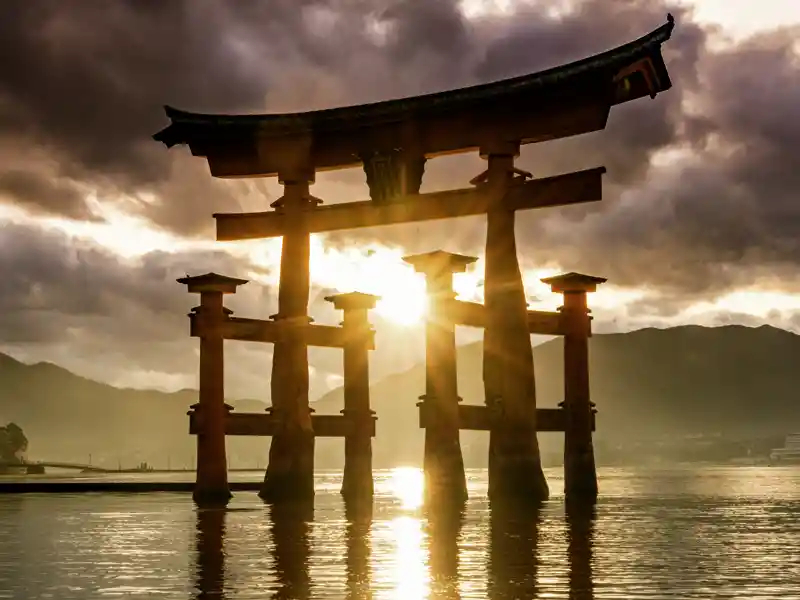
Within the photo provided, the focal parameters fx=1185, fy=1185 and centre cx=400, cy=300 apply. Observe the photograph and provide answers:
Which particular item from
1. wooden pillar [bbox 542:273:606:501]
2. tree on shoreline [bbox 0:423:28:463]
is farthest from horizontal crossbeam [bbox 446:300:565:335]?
tree on shoreline [bbox 0:423:28:463]

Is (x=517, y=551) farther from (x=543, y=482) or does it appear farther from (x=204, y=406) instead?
(x=204, y=406)

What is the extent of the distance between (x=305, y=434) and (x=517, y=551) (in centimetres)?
1270

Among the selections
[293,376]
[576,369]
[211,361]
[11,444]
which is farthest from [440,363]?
[11,444]

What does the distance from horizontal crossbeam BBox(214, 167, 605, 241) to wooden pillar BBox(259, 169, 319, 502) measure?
1.23 feet

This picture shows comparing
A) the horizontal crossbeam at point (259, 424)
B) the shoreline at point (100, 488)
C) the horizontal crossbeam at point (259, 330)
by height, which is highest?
the horizontal crossbeam at point (259, 330)

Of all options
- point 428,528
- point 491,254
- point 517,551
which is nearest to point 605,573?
point 517,551

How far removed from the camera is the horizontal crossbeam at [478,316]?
22.7 meters

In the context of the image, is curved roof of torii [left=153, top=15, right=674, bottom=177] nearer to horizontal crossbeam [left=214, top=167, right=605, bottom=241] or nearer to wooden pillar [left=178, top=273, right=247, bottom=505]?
horizontal crossbeam [left=214, top=167, right=605, bottom=241]

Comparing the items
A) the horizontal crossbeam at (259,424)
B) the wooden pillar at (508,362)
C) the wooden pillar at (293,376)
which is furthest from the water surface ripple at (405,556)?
the wooden pillar at (293,376)

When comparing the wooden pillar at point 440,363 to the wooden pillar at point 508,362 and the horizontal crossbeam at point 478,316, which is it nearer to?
the horizontal crossbeam at point 478,316

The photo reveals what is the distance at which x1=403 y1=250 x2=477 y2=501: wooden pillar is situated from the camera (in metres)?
22.6

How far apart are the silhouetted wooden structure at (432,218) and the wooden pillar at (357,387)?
0.15ft

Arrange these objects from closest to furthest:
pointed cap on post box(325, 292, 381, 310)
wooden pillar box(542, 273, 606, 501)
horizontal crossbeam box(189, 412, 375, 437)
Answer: horizontal crossbeam box(189, 412, 375, 437)
wooden pillar box(542, 273, 606, 501)
pointed cap on post box(325, 292, 381, 310)

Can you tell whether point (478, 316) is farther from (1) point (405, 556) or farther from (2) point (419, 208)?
(1) point (405, 556)
